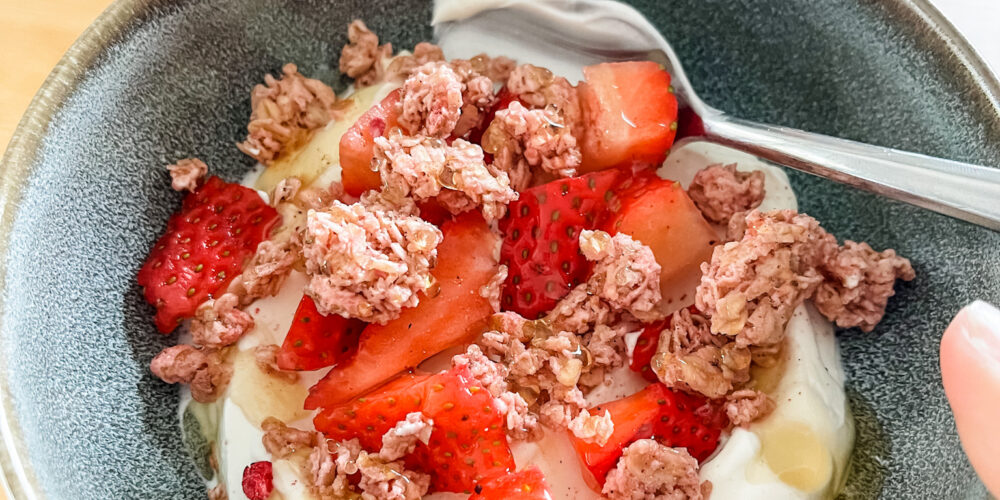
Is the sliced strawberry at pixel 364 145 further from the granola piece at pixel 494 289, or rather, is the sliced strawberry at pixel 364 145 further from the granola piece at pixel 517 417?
the granola piece at pixel 517 417

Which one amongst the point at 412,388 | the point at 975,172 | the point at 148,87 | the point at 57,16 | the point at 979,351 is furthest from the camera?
the point at 57,16

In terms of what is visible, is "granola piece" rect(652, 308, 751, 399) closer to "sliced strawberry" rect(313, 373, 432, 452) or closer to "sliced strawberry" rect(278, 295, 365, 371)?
"sliced strawberry" rect(313, 373, 432, 452)

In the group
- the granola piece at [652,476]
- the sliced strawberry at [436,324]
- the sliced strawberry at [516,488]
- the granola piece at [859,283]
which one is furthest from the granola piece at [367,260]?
the granola piece at [859,283]

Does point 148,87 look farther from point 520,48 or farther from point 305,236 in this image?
point 520,48

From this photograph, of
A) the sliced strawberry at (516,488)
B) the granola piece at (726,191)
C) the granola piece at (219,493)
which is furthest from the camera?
the granola piece at (726,191)

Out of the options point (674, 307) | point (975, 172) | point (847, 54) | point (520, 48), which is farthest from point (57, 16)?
point (975, 172)

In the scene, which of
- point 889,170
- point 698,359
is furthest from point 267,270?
point 889,170
